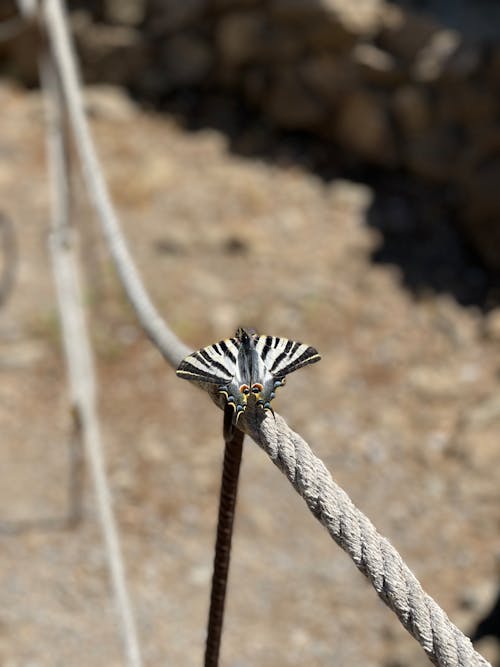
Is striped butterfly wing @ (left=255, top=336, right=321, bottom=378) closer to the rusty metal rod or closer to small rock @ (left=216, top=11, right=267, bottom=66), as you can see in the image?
the rusty metal rod

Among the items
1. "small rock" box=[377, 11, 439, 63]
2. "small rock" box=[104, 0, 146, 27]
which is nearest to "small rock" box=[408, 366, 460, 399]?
"small rock" box=[377, 11, 439, 63]

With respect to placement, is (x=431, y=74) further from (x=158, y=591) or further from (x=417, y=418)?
(x=158, y=591)

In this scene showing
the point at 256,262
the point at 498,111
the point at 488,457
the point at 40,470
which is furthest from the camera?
the point at 498,111

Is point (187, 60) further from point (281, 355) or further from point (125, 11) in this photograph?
point (281, 355)

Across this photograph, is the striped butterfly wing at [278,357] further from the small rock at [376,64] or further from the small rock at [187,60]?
the small rock at [187,60]

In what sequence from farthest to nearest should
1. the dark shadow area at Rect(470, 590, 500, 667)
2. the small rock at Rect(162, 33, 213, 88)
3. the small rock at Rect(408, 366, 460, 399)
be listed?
1. the small rock at Rect(162, 33, 213, 88)
2. the small rock at Rect(408, 366, 460, 399)
3. the dark shadow area at Rect(470, 590, 500, 667)

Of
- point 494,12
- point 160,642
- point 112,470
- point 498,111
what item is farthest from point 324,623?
point 494,12
